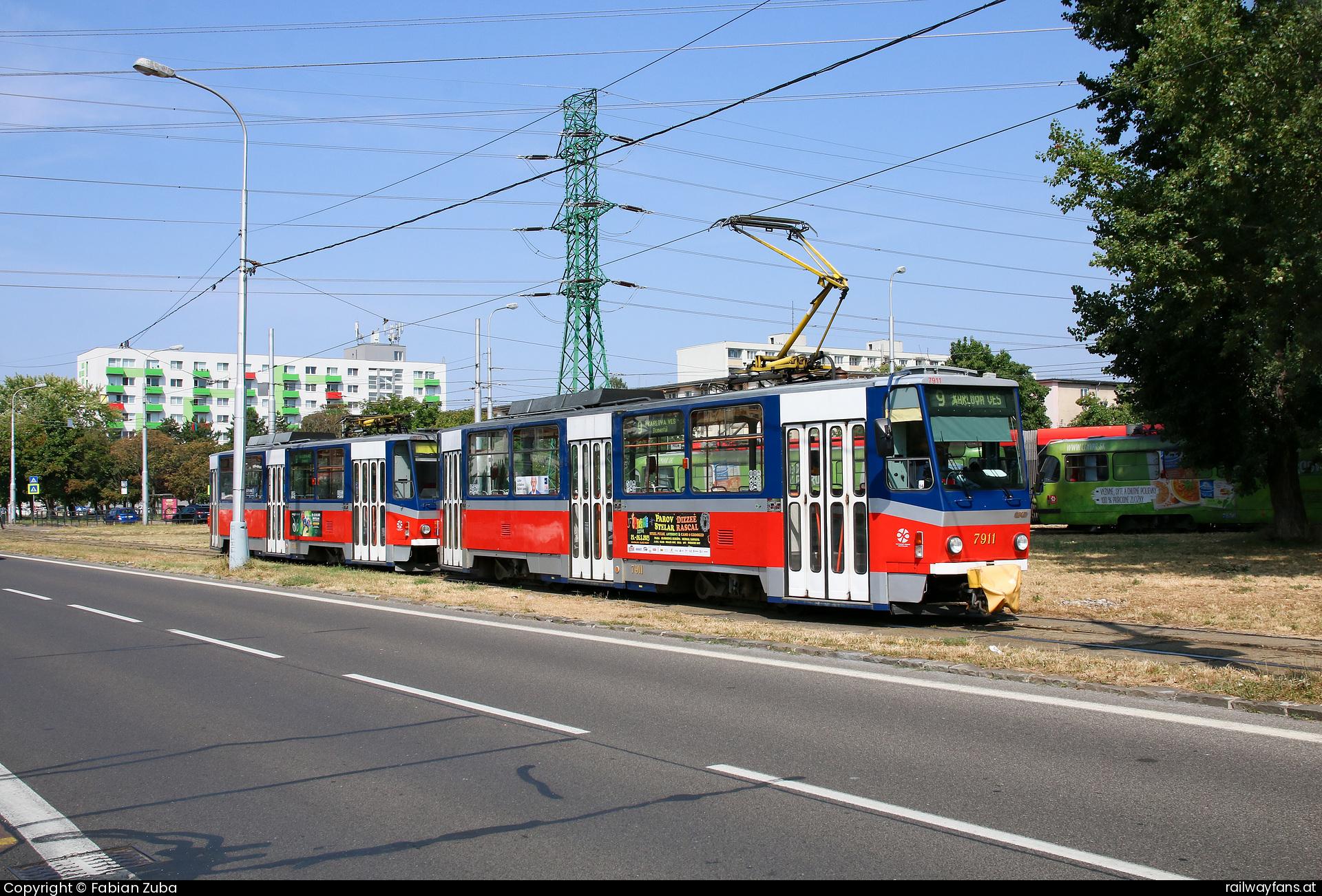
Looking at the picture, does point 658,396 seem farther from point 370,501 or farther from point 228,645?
point 370,501

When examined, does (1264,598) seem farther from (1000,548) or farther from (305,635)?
(305,635)

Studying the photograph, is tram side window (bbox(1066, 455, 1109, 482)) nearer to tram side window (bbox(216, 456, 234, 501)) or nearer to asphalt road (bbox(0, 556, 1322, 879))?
tram side window (bbox(216, 456, 234, 501))

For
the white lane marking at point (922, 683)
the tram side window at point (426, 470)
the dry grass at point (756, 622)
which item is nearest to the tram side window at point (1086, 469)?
the dry grass at point (756, 622)

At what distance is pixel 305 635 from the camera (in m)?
13.5

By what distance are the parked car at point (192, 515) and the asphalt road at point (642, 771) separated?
68279 mm

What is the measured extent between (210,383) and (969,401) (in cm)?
12865

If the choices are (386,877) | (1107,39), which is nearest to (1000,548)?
(386,877)

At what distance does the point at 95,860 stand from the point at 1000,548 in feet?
35.4

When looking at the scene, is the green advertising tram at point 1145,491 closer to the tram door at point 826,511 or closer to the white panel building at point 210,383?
the tram door at point 826,511

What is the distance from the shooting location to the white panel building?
123 m

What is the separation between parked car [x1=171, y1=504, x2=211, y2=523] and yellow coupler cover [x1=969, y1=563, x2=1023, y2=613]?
70.7 metres

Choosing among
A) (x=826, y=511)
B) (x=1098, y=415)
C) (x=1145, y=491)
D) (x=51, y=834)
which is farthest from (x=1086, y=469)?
(x=1098, y=415)

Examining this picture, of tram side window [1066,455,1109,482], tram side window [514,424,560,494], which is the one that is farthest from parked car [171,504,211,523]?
tram side window [514,424,560,494]

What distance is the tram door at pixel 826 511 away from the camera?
13516 millimetres
